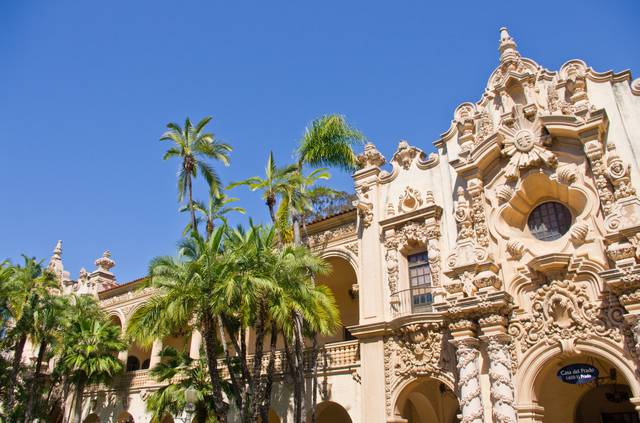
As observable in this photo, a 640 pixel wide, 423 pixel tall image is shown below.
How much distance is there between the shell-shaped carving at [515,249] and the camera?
643 inches

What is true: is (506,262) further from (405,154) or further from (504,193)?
(405,154)

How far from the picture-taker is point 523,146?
55.7 feet

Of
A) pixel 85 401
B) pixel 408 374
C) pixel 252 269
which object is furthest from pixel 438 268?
pixel 85 401

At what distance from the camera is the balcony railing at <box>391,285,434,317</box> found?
60.0ft

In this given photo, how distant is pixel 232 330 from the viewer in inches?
735

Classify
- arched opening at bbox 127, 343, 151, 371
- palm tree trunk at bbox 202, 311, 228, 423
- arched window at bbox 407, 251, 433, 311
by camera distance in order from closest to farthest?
palm tree trunk at bbox 202, 311, 228, 423 < arched window at bbox 407, 251, 433, 311 < arched opening at bbox 127, 343, 151, 371

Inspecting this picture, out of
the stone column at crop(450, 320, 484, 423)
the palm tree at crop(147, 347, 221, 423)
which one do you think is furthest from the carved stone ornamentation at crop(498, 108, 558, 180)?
the palm tree at crop(147, 347, 221, 423)

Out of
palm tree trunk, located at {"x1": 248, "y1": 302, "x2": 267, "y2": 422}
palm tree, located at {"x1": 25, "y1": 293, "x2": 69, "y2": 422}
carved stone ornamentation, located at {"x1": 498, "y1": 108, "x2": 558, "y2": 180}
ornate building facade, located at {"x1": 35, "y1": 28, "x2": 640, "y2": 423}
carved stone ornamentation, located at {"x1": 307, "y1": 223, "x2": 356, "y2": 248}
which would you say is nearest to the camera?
ornate building facade, located at {"x1": 35, "y1": 28, "x2": 640, "y2": 423}

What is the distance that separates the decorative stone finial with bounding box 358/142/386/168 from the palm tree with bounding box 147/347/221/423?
10615 mm

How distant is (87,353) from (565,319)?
23.3 meters

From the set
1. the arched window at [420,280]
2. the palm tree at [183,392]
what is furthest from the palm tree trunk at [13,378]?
the arched window at [420,280]

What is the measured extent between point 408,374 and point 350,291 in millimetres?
8747

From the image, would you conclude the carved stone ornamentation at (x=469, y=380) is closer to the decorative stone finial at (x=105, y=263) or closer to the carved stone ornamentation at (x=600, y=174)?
the carved stone ornamentation at (x=600, y=174)

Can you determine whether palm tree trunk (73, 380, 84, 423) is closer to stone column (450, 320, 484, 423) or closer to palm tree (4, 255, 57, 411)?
palm tree (4, 255, 57, 411)
